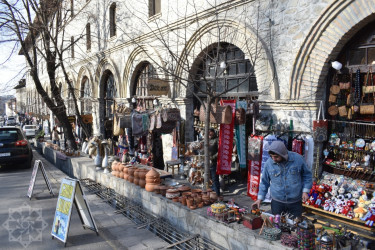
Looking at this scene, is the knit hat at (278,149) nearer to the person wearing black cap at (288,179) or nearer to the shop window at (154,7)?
the person wearing black cap at (288,179)

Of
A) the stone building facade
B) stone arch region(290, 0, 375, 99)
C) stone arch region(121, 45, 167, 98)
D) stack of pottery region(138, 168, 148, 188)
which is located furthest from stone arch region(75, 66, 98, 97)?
stone arch region(290, 0, 375, 99)

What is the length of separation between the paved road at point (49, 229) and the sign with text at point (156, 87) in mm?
3461

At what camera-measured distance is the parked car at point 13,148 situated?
10.7m

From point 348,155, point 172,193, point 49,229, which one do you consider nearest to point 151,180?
point 172,193

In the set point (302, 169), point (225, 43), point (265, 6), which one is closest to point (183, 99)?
point (225, 43)

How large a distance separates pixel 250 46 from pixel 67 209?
5.05m

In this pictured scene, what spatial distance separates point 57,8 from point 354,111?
40.1 feet

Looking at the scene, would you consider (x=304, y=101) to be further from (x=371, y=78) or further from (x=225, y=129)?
(x=225, y=129)

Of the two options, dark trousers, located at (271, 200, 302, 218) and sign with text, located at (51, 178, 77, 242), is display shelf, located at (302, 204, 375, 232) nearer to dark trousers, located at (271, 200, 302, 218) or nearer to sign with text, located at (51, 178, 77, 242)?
dark trousers, located at (271, 200, 302, 218)

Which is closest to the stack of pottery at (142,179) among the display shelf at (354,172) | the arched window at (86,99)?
the display shelf at (354,172)

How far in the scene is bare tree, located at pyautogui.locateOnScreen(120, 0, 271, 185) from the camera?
579 cm

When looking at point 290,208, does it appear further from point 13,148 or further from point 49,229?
point 13,148

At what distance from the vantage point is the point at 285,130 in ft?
19.9

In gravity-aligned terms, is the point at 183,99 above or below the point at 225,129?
above
